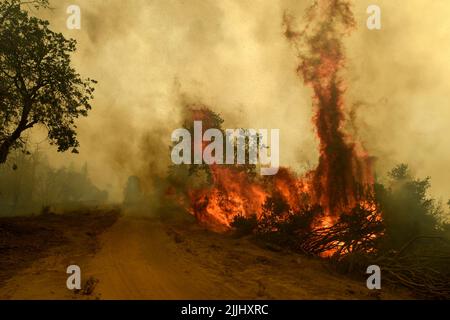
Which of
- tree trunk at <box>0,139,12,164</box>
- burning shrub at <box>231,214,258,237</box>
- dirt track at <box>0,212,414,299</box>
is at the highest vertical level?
tree trunk at <box>0,139,12,164</box>

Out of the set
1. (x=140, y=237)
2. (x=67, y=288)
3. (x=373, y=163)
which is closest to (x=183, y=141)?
(x=140, y=237)

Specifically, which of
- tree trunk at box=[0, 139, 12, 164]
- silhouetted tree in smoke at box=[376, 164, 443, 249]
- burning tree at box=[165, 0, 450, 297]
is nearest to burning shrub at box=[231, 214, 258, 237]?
burning tree at box=[165, 0, 450, 297]

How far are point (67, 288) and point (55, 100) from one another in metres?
13.1

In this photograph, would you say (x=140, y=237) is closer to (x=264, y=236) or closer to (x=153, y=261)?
(x=153, y=261)

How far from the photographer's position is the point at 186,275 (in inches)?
476

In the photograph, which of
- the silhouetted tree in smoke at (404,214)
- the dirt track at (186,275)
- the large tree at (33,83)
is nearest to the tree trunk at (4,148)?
the large tree at (33,83)

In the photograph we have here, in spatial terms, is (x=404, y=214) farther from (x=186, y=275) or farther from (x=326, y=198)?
(x=186, y=275)

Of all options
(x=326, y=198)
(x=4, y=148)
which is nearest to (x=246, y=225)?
(x=326, y=198)

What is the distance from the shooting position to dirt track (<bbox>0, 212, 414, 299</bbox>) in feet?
33.1

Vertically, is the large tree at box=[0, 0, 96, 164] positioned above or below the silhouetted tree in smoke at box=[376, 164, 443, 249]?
above

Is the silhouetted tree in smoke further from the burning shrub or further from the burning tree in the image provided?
the burning shrub

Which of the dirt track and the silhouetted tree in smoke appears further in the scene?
the silhouetted tree in smoke

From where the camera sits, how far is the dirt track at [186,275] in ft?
33.1
